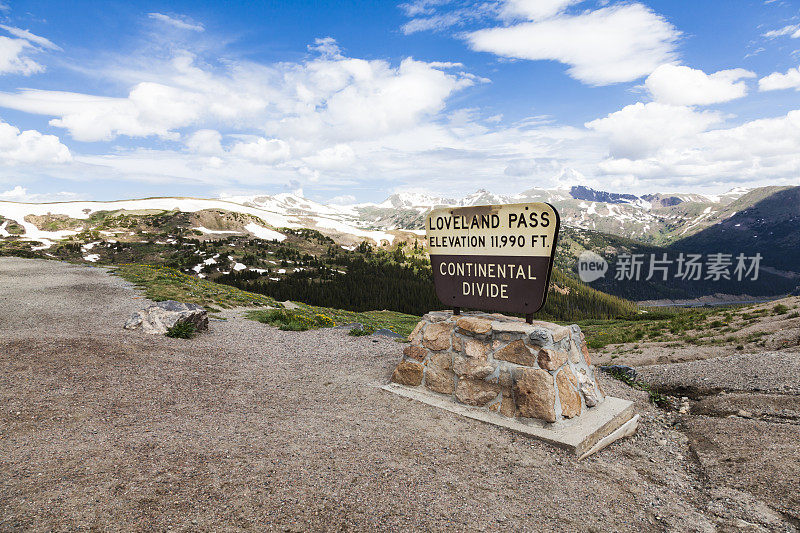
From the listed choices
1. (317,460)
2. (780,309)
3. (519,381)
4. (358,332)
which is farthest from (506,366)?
(780,309)

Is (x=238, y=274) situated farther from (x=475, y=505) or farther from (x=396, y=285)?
(x=475, y=505)

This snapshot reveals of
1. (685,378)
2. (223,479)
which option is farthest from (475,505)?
(685,378)

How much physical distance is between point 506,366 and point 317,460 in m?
5.02

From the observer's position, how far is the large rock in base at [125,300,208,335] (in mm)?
15281

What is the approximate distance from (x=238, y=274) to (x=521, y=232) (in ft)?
276

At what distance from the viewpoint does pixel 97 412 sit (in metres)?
7.96

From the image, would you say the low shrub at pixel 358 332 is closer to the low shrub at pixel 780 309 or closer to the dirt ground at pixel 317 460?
the dirt ground at pixel 317 460

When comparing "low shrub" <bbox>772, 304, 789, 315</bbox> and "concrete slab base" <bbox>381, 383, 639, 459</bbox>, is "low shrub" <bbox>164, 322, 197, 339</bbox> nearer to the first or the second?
"concrete slab base" <bbox>381, 383, 639, 459</bbox>

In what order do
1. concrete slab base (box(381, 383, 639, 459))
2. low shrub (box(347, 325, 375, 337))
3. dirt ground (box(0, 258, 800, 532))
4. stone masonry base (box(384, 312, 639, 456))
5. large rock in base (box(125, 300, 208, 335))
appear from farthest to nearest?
low shrub (box(347, 325, 375, 337))
large rock in base (box(125, 300, 208, 335))
stone masonry base (box(384, 312, 639, 456))
concrete slab base (box(381, 383, 639, 459))
dirt ground (box(0, 258, 800, 532))

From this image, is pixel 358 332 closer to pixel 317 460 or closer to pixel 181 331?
pixel 181 331


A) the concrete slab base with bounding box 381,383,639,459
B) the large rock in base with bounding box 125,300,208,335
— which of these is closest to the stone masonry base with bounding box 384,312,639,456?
the concrete slab base with bounding box 381,383,639,459

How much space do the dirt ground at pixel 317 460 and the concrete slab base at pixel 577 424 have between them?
256mm

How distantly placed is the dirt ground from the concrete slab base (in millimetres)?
256

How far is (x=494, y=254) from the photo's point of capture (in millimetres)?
10195
